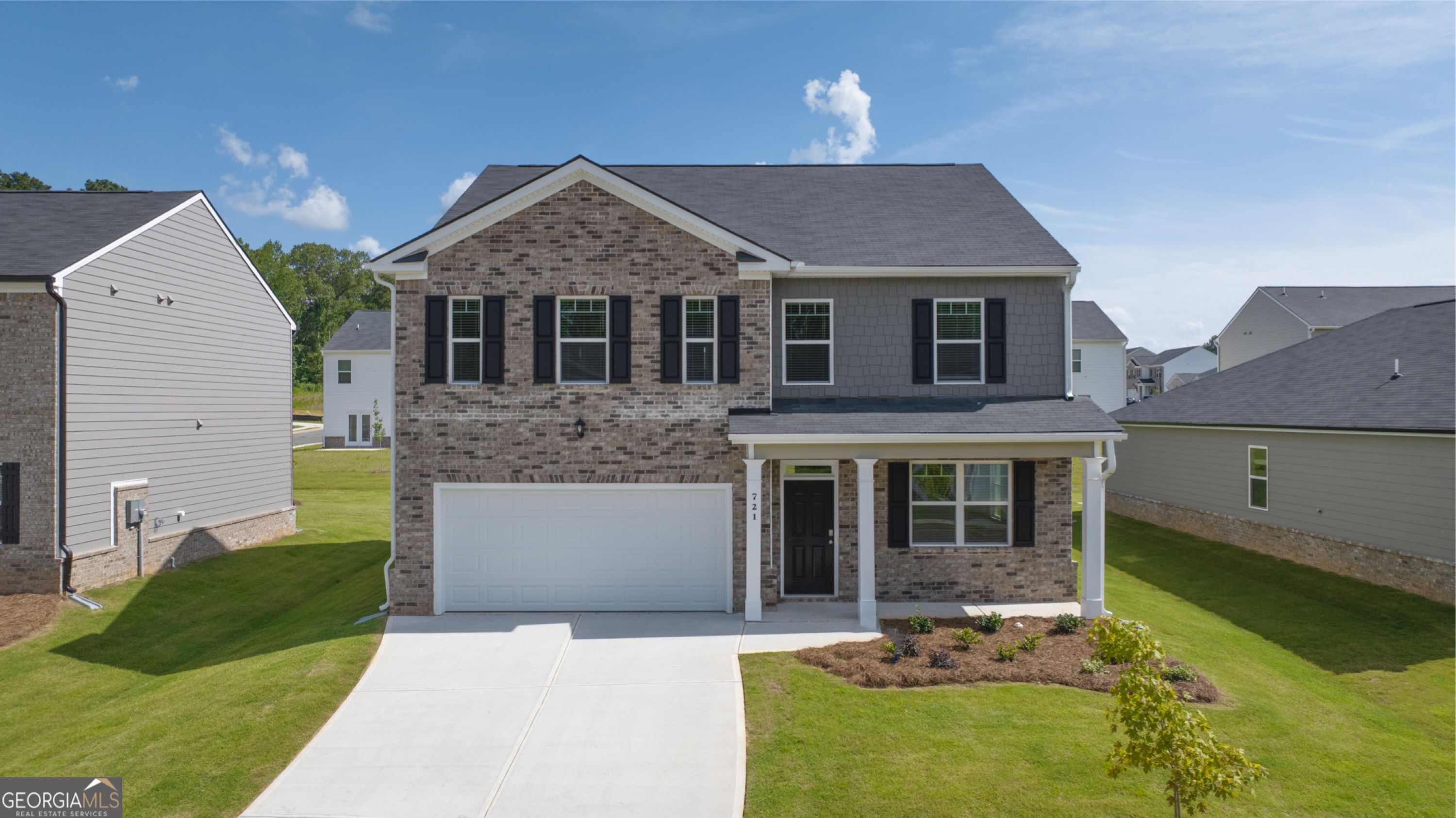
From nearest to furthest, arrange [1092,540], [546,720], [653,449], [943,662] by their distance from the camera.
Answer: [546,720], [943,662], [1092,540], [653,449]

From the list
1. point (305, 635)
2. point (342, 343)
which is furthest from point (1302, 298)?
point (342, 343)

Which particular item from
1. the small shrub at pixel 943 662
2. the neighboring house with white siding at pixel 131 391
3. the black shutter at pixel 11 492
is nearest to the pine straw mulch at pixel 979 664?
the small shrub at pixel 943 662

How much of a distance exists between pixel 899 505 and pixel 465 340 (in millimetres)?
7845

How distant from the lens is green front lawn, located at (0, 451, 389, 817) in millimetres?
7906

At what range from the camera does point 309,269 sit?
81375 millimetres

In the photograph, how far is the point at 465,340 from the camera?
12664 millimetres

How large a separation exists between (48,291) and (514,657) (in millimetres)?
11255

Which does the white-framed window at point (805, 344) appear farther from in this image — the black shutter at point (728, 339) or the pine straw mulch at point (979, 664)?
the pine straw mulch at point (979, 664)

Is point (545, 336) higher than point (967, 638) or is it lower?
higher

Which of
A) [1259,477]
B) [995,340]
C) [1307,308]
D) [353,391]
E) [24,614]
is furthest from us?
[353,391]

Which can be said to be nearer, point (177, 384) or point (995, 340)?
point (995, 340)

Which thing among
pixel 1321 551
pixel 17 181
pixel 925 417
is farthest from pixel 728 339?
pixel 17 181

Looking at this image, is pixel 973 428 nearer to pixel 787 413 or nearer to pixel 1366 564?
pixel 787 413

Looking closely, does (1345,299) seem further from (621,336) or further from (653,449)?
(621,336)
